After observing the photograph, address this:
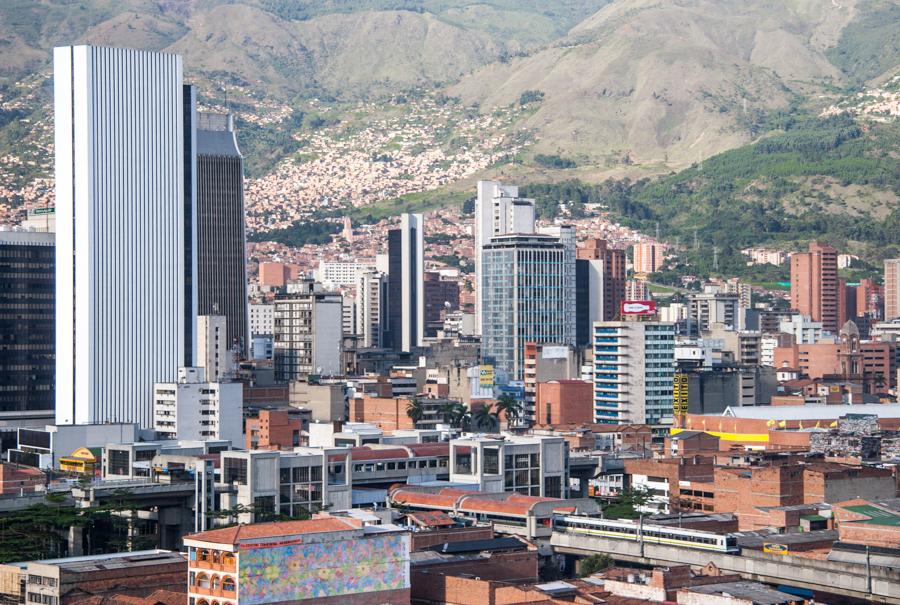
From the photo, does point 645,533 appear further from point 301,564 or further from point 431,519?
point 301,564

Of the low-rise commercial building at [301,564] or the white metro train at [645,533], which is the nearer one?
Result: the low-rise commercial building at [301,564]

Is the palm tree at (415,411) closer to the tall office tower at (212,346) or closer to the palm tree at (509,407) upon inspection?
the palm tree at (509,407)

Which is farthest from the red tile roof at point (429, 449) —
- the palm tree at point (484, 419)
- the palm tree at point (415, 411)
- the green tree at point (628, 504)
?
the palm tree at point (484, 419)

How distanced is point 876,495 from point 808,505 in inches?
329

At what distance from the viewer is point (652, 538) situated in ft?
356

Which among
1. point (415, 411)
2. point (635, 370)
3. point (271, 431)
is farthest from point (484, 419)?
point (271, 431)

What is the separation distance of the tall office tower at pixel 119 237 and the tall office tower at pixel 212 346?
8.68 m

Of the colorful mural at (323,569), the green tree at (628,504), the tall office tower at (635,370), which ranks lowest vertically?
the green tree at (628,504)

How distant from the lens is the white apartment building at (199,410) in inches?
6152

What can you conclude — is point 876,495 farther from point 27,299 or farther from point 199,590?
point 27,299

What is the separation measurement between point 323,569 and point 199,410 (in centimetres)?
7687

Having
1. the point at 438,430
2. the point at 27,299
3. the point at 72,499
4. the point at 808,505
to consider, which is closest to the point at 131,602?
the point at 72,499

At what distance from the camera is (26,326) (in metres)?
161

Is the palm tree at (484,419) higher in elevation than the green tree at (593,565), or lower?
higher
